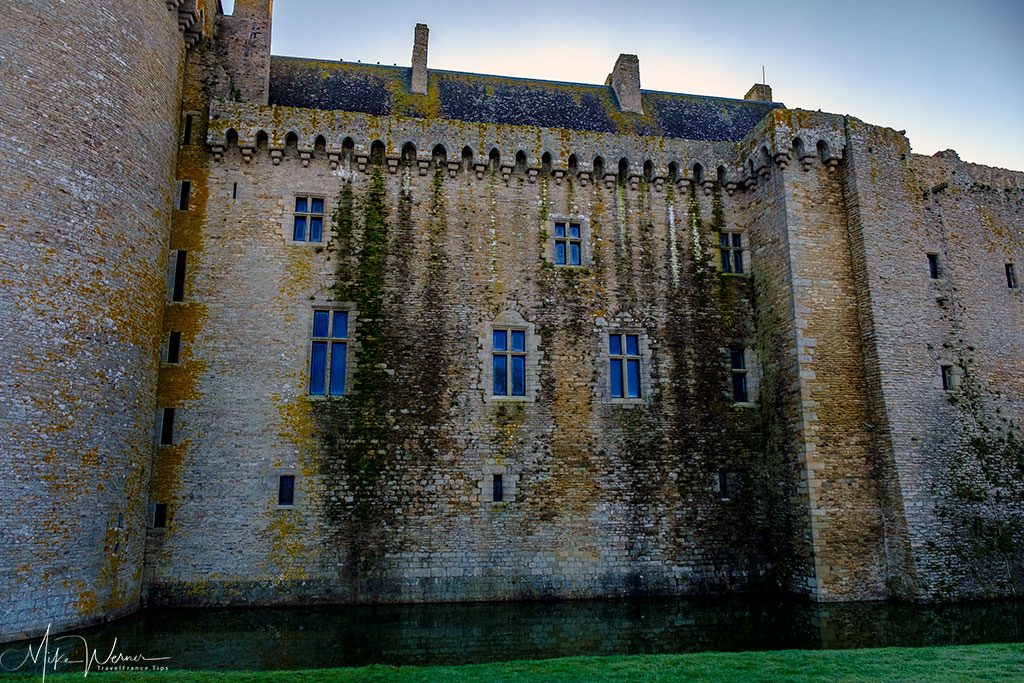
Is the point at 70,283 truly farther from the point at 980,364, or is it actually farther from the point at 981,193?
the point at 981,193

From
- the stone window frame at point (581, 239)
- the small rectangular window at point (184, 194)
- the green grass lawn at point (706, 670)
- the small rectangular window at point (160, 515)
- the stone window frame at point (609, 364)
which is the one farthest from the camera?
the stone window frame at point (581, 239)

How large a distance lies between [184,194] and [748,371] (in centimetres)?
1500

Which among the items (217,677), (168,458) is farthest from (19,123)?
(217,677)

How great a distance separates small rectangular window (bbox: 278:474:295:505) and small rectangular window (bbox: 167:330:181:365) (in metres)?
3.72

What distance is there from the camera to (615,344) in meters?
18.3

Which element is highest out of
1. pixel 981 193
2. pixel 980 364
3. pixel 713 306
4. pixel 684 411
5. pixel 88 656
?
pixel 981 193

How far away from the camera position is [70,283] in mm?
12977

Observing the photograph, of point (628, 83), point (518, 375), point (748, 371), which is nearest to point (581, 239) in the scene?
point (518, 375)

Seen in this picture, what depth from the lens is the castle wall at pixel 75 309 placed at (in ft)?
39.2

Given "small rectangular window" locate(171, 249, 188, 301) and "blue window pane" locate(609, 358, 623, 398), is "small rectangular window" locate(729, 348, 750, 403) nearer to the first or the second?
"blue window pane" locate(609, 358, 623, 398)

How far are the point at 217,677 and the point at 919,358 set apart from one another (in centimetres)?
1610

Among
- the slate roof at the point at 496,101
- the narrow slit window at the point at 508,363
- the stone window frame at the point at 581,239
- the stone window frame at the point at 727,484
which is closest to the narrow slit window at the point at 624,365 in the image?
the stone window frame at the point at 581,239

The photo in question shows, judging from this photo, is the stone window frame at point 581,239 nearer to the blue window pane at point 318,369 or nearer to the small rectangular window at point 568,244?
the small rectangular window at point 568,244

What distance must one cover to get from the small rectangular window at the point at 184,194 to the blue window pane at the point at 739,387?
1451 centimetres
